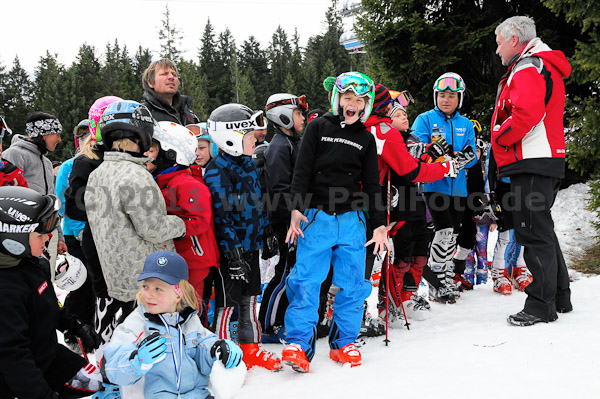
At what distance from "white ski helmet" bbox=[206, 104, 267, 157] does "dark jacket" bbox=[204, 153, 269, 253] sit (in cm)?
11

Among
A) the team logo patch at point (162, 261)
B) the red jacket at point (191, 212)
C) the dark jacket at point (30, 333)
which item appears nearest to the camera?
the dark jacket at point (30, 333)

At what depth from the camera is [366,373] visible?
11.3 ft

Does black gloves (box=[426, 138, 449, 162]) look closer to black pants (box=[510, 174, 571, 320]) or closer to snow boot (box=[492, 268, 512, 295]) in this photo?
black pants (box=[510, 174, 571, 320])

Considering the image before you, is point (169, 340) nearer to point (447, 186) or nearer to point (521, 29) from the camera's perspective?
point (447, 186)

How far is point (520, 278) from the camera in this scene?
5773 mm

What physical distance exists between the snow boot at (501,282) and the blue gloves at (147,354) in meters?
4.63

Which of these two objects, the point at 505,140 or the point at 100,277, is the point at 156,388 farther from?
the point at 505,140

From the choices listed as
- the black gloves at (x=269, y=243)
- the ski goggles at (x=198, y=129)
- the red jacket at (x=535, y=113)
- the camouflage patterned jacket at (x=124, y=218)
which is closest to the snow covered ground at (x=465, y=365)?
the black gloves at (x=269, y=243)

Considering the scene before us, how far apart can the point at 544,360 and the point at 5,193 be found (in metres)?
3.75

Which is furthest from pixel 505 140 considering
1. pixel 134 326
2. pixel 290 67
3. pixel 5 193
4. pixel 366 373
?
pixel 290 67

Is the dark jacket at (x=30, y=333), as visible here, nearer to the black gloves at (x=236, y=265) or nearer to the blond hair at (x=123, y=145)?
the blond hair at (x=123, y=145)

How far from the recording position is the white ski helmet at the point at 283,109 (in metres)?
4.43

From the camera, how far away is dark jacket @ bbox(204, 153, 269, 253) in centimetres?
348

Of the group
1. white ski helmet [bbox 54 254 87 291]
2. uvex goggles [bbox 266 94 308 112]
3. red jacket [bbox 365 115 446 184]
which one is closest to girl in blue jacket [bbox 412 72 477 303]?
red jacket [bbox 365 115 446 184]
